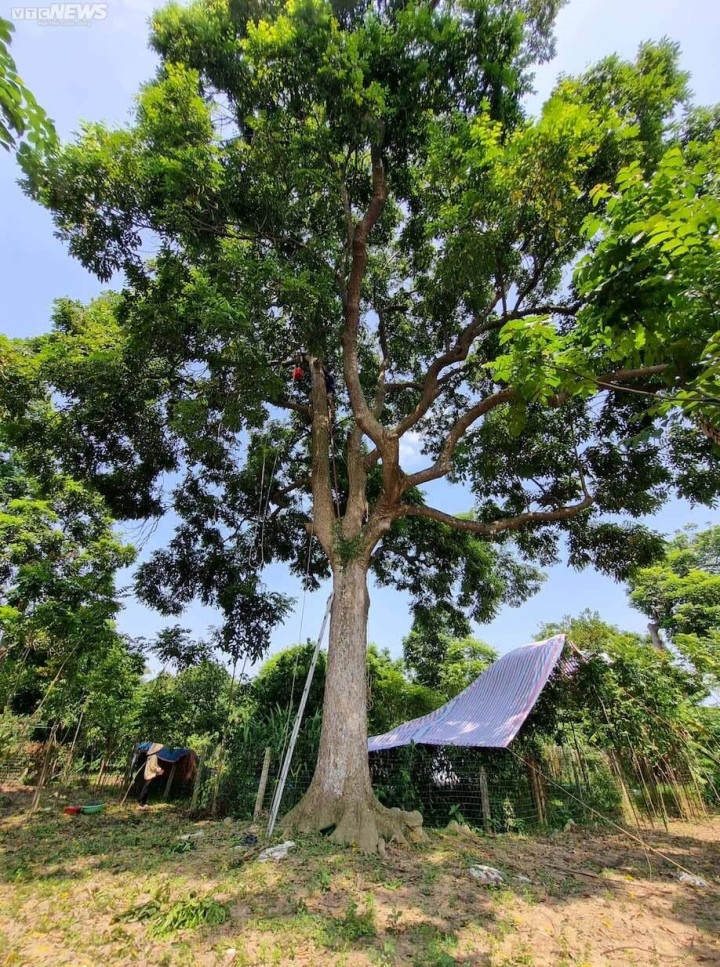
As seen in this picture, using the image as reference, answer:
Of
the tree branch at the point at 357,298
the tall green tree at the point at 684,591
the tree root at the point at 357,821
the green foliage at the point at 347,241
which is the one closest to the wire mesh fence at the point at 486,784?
the tree root at the point at 357,821

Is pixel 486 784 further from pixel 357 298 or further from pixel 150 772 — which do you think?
pixel 357 298

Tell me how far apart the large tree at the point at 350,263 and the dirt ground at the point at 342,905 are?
44.4 inches

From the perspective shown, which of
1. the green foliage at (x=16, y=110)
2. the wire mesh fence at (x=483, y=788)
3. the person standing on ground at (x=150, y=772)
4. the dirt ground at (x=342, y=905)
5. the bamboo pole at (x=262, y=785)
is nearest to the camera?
the green foliage at (x=16, y=110)

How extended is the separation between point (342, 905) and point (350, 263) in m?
8.39

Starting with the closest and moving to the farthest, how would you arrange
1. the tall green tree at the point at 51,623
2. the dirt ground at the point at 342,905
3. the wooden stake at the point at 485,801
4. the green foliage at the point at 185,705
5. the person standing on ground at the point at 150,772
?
the dirt ground at the point at 342,905 < the wooden stake at the point at 485,801 < the tall green tree at the point at 51,623 < the person standing on ground at the point at 150,772 < the green foliage at the point at 185,705

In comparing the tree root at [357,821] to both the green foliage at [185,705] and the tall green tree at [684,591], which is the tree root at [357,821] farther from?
the tall green tree at [684,591]

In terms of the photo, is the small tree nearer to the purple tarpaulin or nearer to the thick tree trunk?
the purple tarpaulin

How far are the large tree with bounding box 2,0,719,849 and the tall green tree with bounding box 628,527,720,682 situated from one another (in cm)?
1169

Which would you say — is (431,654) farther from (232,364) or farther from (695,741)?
(232,364)

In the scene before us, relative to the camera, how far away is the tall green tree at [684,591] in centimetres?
1834

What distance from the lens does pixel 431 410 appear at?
32.7ft

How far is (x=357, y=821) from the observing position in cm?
523

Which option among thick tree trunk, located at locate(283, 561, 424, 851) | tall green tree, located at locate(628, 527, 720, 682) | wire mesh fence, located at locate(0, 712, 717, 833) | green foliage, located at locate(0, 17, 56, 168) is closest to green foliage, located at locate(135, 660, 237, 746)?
wire mesh fence, located at locate(0, 712, 717, 833)

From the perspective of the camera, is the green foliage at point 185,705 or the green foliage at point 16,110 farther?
the green foliage at point 185,705
